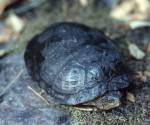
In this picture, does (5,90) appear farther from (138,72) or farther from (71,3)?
(71,3)

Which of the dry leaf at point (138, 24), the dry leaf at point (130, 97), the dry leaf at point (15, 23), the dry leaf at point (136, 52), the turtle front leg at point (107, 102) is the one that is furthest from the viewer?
the dry leaf at point (15, 23)

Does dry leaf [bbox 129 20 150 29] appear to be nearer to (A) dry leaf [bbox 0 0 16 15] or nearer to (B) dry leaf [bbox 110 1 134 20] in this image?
(B) dry leaf [bbox 110 1 134 20]

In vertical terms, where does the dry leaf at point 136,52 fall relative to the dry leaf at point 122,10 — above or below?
below

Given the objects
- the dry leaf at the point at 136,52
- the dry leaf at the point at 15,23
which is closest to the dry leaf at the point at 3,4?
the dry leaf at the point at 15,23

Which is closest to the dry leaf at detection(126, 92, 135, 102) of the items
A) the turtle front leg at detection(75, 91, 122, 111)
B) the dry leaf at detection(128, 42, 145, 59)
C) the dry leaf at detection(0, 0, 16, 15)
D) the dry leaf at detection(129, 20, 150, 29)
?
the turtle front leg at detection(75, 91, 122, 111)

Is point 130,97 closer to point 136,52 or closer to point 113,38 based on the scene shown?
point 136,52

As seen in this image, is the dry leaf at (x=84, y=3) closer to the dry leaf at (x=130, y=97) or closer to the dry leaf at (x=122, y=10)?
the dry leaf at (x=122, y=10)
